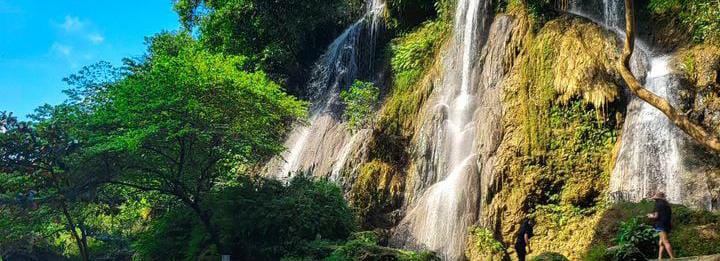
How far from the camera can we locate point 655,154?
1239 cm

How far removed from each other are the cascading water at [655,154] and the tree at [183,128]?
9.01 m

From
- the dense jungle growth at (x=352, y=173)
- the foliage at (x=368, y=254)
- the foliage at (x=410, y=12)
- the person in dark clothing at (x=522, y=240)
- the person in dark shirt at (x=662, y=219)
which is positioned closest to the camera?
the person in dark shirt at (x=662, y=219)

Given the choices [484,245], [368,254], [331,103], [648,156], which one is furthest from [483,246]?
[331,103]

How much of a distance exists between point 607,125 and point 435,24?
965cm

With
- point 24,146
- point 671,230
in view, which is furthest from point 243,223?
point 671,230

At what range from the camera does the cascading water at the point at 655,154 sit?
38.5 feet

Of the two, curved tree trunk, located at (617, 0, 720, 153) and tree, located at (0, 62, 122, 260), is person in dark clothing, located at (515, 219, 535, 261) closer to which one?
curved tree trunk, located at (617, 0, 720, 153)

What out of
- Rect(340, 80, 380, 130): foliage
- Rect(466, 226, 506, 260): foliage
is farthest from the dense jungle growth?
Rect(340, 80, 380, 130): foliage

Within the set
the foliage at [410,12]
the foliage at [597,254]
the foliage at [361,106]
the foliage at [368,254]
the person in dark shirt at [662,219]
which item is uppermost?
the foliage at [410,12]

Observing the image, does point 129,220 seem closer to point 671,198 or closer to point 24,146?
point 24,146

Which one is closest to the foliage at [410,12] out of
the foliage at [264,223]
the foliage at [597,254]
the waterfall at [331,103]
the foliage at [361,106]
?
the waterfall at [331,103]

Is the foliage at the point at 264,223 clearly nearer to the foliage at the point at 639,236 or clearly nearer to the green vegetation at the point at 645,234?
the green vegetation at the point at 645,234

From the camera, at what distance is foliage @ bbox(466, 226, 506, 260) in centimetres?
1316

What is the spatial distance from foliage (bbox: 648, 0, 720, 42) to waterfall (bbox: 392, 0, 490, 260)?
536 cm
